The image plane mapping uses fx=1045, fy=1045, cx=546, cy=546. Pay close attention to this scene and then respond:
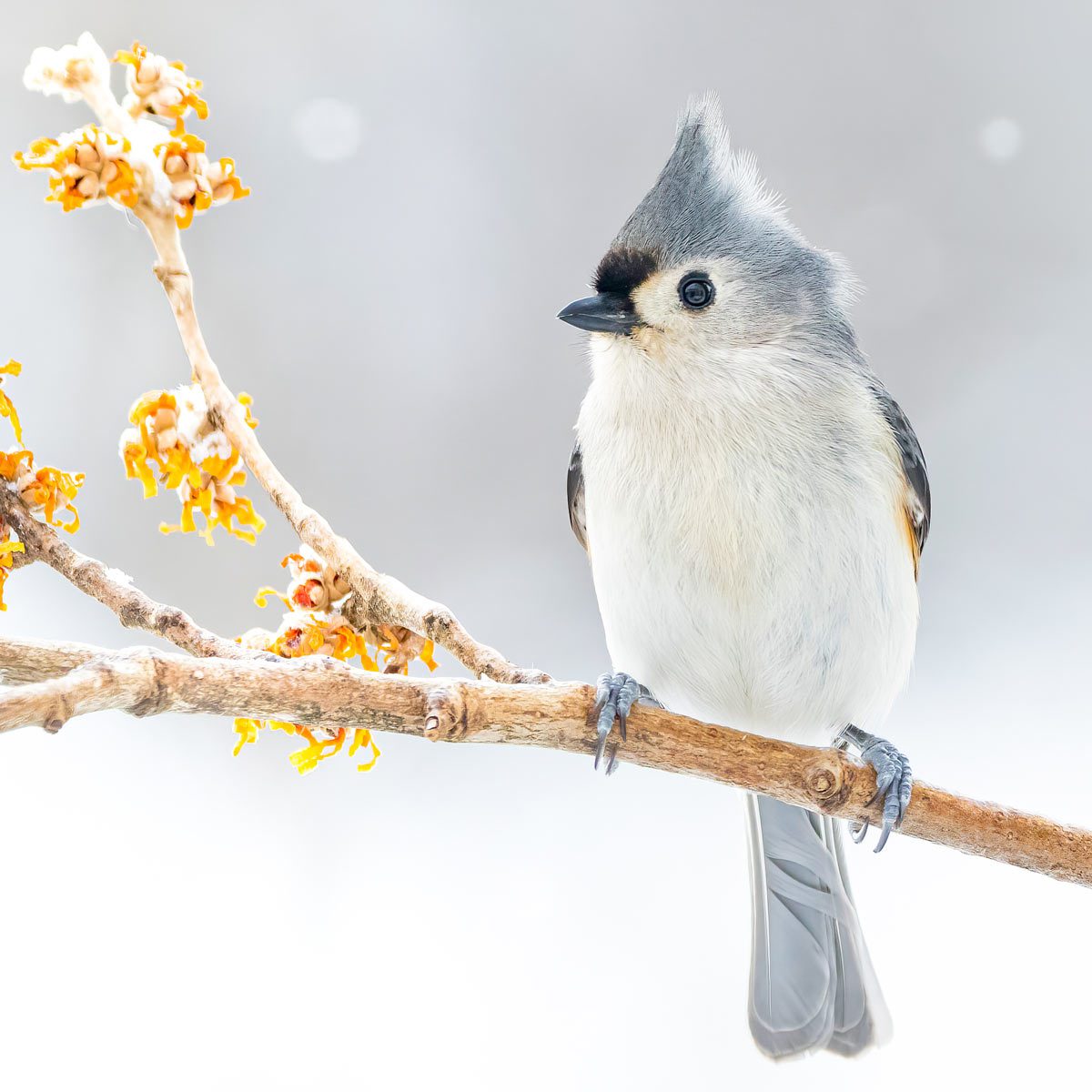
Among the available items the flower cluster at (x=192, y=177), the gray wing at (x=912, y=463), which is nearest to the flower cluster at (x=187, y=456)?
the flower cluster at (x=192, y=177)

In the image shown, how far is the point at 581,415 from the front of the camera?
1.06 m

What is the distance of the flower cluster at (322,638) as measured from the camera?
29.2 inches

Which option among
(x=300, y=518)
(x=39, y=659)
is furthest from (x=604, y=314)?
(x=39, y=659)

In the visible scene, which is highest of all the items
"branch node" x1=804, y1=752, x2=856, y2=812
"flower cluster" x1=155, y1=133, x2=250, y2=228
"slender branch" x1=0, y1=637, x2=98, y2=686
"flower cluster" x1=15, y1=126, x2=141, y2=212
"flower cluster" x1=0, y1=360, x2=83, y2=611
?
"flower cluster" x1=155, y1=133, x2=250, y2=228

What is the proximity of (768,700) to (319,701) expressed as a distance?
1.73ft

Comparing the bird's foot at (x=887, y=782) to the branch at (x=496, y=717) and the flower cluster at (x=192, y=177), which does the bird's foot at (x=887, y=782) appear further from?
the flower cluster at (x=192, y=177)

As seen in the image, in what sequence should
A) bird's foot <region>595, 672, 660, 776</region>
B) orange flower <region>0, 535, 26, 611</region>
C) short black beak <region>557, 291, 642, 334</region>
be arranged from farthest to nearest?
short black beak <region>557, 291, 642, 334</region> → bird's foot <region>595, 672, 660, 776</region> → orange flower <region>0, 535, 26, 611</region>

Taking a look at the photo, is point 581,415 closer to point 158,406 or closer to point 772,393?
point 772,393

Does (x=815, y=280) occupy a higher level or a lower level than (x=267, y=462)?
higher

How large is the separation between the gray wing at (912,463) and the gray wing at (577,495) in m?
0.31

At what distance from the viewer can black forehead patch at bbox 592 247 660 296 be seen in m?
0.93

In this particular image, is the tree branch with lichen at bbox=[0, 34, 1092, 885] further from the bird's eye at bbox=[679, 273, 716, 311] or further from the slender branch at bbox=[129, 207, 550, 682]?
the bird's eye at bbox=[679, 273, 716, 311]

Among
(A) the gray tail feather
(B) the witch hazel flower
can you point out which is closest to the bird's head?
(B) the witch hazel flower

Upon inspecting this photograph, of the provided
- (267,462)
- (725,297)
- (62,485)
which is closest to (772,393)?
(725,297)
